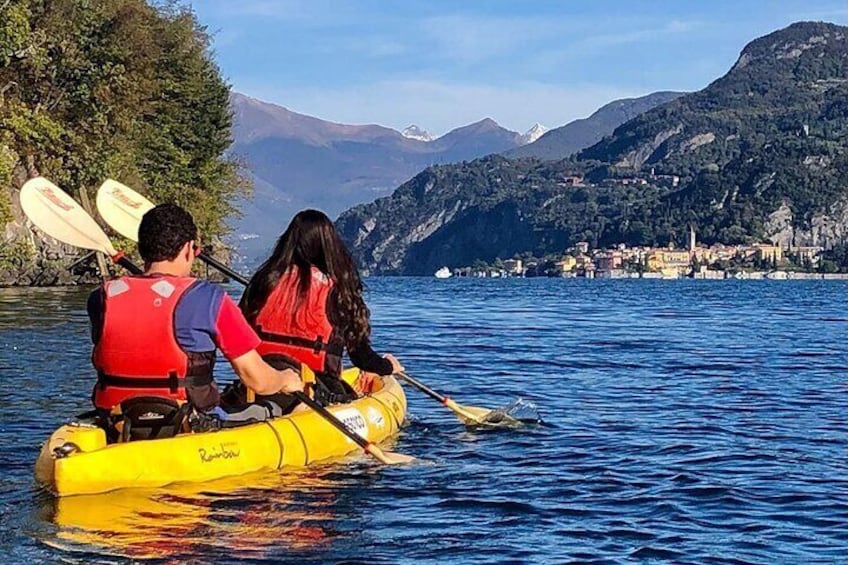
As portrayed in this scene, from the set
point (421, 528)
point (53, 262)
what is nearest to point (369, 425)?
point (421, 528)

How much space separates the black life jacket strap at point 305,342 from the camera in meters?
9.87

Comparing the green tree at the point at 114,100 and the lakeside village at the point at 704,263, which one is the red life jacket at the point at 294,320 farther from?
the lakeside village at the point at 704,263

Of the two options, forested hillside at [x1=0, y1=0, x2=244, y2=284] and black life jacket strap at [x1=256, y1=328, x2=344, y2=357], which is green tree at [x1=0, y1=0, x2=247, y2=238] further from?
black life jacket strap at [x1=256, y1=328, x2=344, y2=357]

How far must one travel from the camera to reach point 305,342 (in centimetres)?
999

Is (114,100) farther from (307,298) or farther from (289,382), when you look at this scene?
(289,382)

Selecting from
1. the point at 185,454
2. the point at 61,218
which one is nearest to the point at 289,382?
the point at 185,454

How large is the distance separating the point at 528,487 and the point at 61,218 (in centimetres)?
523

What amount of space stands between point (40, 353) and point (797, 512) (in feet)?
41.3

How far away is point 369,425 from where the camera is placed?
10562 mm

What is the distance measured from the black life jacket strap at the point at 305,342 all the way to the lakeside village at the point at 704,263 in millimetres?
138579

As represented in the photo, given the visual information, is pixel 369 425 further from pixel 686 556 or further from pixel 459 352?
pixel 459 352

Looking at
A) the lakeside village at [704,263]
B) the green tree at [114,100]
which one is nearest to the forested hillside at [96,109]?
the green tree at [114,100]

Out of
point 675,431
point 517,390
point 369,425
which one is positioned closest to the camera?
point 369,425

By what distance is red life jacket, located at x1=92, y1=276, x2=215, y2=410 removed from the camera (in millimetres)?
7730
